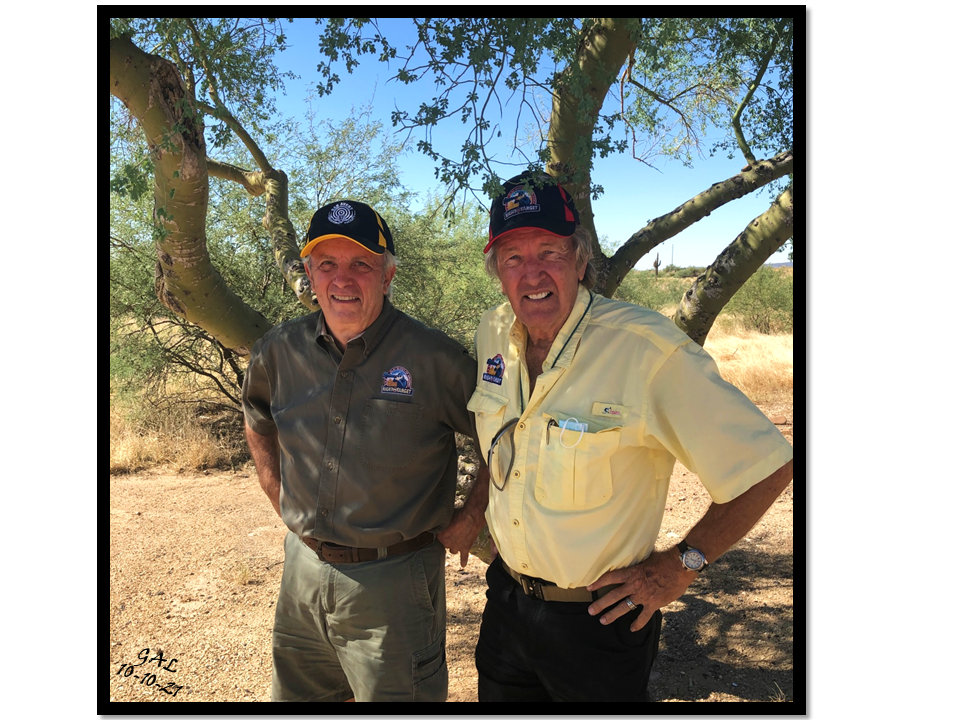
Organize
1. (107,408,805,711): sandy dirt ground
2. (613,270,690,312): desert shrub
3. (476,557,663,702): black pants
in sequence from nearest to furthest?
(476,557,663,702): black pants
(107,408,805,711): sandy dirt ground
(613,270,690,312): desert shrub

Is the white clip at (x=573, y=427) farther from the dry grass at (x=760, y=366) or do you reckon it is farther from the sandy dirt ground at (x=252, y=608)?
the dry grass at (x=760, y=366)

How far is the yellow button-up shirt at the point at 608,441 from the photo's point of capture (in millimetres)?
1845

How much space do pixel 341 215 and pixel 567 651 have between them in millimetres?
1638

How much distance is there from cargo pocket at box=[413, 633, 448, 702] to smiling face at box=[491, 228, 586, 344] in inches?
45.8

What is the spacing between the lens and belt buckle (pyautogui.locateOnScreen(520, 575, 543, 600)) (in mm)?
2068

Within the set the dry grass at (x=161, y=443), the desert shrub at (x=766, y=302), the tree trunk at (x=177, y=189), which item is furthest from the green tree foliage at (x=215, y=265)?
the desert shrub at (x=766, y=302)

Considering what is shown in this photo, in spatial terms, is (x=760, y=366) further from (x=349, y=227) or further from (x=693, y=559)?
(x=349, y=227)

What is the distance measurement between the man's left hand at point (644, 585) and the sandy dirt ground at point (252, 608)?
105 cm

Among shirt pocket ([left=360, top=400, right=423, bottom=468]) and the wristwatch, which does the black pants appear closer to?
the wristwatch

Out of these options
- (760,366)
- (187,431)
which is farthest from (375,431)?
(760,366)

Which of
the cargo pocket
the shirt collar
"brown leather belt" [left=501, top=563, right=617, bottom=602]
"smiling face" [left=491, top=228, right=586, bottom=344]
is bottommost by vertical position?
the cargo pocket

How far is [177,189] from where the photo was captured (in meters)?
2.88

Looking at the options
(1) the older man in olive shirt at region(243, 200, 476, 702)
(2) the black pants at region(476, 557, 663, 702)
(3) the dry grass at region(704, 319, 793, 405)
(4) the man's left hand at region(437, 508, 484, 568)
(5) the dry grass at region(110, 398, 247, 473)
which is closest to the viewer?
(2) the black pants at region(476, 557, 663, 702)

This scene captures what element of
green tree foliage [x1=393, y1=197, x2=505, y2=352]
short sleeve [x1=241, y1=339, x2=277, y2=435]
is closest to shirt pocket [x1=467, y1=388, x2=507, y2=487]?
short sleeve [x1=241, y1=339, x2=277, y2=435]
